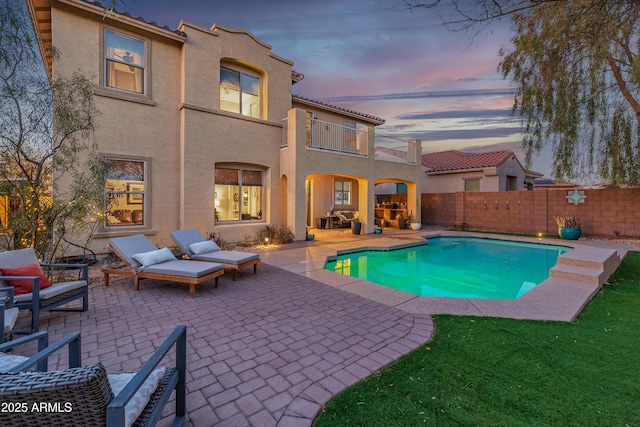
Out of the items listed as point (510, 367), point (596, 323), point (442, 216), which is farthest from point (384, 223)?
point (510, 367)

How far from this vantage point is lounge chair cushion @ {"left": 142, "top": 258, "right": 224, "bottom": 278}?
5492 millimetres

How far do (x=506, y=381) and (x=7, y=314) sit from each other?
18.2 ft

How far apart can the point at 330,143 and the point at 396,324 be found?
11.5m

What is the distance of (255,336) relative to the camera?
152 inches

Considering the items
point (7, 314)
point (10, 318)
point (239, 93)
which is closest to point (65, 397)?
point (10, 318)

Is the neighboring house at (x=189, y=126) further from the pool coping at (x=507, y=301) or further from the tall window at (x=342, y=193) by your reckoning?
the tall window at (x=342, y=193)

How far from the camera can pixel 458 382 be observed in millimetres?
2826

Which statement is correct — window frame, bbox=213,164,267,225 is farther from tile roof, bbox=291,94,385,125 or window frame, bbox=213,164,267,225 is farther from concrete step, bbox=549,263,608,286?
concrete step, bbox=549,263,608,286

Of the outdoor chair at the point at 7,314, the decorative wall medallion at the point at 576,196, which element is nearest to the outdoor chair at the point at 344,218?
the decorative wall medallion at the point at 576,196

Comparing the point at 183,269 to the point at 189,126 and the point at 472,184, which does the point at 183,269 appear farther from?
the point at 472,184

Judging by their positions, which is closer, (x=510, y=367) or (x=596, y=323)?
(x=510, y=367)

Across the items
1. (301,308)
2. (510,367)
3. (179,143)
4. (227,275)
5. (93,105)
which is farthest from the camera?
(179,143)

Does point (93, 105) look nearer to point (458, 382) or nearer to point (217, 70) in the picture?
point (217, 70)

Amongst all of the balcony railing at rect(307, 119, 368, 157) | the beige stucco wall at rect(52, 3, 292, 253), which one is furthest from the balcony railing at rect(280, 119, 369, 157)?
the beige stucco wall at rect(52, 3, 292, 253)
